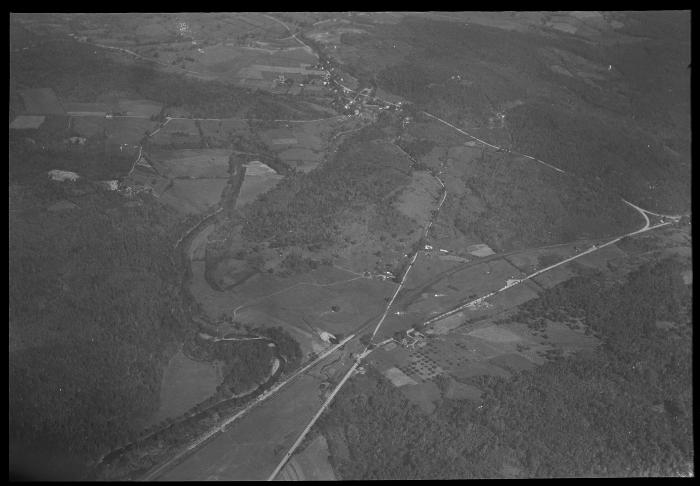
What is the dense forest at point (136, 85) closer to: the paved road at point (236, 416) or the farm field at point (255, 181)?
the farm field at point (255, 181)

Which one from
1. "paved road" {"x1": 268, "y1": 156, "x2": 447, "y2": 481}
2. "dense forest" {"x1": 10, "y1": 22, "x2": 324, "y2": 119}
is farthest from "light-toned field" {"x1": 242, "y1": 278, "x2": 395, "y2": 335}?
"dense forest" {"x1": 10, "y1": 22, "x2": 324, "y2": 119}

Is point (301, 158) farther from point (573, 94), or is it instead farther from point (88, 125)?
point (573, 94)

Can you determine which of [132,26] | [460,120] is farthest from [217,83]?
[460,120]

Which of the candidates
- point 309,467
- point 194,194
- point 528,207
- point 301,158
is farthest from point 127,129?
point 309,467

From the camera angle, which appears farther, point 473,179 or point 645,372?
point 473,179

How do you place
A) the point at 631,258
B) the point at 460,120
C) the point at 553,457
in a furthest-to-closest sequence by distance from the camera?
the point at 460,120 < the point at 631,258 < the point at 553,457

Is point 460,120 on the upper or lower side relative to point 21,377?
upper

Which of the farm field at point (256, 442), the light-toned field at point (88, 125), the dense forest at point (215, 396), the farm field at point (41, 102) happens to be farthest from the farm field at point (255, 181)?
the farm field at point (256, 442)

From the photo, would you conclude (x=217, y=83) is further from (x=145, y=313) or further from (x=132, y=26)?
(x=145, y=313)
